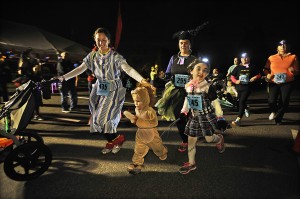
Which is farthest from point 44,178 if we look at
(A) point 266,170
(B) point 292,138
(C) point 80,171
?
(B) point 292,138

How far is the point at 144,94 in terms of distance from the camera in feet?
11.2

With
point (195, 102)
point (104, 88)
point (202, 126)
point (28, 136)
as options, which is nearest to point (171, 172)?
point (202, 126)

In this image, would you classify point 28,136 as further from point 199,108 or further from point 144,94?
point 199,108

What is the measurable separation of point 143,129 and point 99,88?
3.55 ft

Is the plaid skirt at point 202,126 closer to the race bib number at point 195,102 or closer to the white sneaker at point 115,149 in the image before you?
the race bib number at point 195,102

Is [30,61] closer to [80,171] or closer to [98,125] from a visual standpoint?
[98,125]

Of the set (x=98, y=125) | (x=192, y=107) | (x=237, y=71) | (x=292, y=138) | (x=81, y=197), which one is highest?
(x=237, y=71)

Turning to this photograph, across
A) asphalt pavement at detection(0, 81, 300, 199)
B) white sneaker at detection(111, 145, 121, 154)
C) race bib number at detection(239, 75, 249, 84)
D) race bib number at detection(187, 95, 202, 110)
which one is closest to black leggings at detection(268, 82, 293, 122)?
asphalt pavement at detection(0, 81, 300, 199)

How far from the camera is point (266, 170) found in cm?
353

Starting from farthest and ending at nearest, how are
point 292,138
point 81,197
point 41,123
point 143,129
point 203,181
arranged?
1. point 41,123
2. point 292,138
3. point 143,129
4. point 203,181
5. point 81,197

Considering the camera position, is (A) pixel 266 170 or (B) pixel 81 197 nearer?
(B) pixel 81 197

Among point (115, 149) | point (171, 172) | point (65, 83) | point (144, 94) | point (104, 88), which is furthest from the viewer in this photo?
point (65, 83)

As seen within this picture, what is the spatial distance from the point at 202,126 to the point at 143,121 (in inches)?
34.4

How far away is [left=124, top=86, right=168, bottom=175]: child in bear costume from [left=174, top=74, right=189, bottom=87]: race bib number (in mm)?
753
